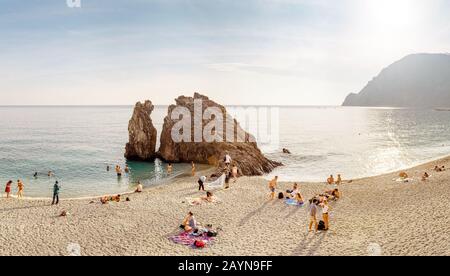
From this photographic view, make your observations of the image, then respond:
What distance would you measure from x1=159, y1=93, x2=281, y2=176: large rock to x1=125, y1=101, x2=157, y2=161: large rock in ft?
6.21

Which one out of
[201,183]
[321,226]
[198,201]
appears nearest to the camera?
[321,226]

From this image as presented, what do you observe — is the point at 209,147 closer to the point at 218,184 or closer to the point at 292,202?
the point at 218,184

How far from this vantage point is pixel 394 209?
24641 mm

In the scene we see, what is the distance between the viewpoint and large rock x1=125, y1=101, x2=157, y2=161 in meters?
56.5

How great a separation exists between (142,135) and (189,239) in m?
39.9

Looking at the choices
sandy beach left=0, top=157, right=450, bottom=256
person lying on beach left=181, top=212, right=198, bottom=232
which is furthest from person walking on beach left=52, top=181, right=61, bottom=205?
person lying on beach left=181, top=212, right=198, bottom=232

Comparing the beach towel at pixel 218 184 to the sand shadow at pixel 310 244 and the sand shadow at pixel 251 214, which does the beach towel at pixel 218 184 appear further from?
the sand shadow at pixel 310 244

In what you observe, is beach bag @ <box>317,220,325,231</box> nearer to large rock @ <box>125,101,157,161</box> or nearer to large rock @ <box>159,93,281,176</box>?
large rock @ <box>159,93,281,176</box>

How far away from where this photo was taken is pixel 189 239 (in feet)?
63.7

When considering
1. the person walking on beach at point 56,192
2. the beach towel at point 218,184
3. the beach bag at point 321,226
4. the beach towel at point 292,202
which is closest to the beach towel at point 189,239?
the beach bag at point 321,226

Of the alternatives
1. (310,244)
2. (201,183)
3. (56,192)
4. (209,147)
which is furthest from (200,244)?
(209,147)

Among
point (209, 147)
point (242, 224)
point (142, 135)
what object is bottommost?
point (242, 224)

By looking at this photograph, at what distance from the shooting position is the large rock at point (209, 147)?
149 ft
